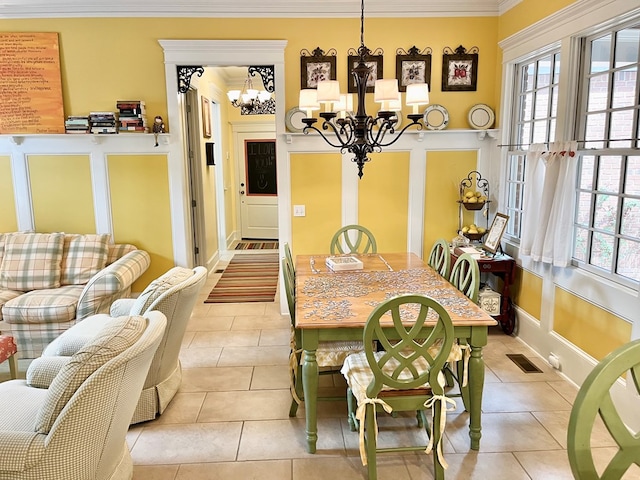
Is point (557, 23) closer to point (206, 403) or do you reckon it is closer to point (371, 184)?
point (371, 184)

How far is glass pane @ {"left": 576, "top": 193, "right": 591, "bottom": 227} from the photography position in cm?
330

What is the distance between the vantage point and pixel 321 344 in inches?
111

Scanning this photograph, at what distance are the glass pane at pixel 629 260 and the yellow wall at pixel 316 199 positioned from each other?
248cm

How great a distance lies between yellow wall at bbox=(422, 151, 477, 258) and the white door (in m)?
4.36

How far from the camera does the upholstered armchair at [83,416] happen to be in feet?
Answer: 5.98

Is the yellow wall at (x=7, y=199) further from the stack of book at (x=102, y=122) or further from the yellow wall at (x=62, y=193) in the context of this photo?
the stack of book at (x=102, y=122)

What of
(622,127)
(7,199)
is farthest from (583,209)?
(7,199)

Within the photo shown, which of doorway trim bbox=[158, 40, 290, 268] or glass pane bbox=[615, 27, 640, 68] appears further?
doorway trim bbox=[158, 40, 290, 268]

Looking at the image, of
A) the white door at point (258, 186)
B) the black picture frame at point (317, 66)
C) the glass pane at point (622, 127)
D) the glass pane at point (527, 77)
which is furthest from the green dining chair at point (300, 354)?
the white door at point (258, 186)

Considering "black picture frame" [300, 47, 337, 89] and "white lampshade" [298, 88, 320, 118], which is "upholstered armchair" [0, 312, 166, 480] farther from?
"black picture frame" [300, 47, 337, 89]

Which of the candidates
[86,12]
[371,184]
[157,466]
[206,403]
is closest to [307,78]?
[371,184]

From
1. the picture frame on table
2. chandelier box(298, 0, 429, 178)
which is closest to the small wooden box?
chandelier box(298, 0, 429, 178)

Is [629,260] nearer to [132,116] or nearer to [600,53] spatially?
[600,53]

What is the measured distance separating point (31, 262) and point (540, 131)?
445 centimetres
